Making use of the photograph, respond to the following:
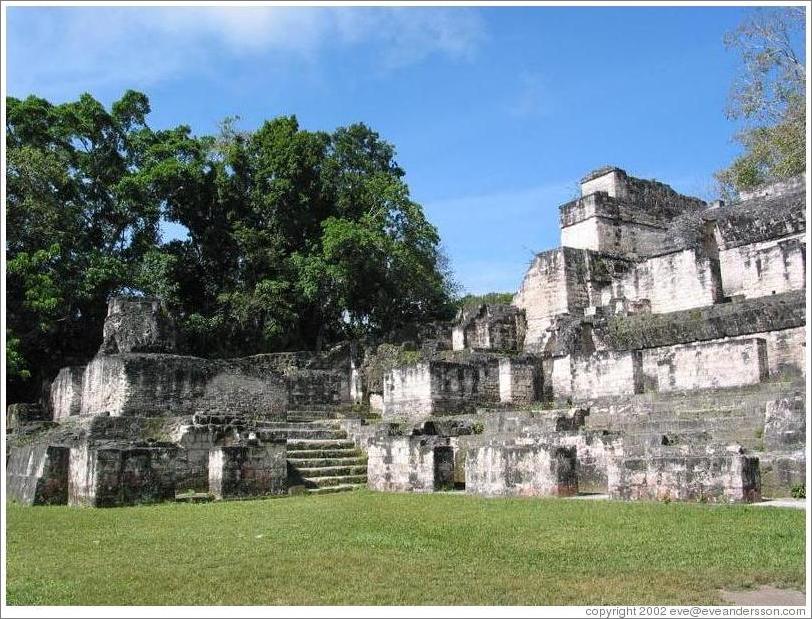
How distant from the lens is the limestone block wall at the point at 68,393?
675 inches

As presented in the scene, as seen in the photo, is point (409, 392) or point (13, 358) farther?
point (13, 358)

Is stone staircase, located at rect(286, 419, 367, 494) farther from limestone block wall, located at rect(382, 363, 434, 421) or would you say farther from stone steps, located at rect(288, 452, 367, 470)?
limestone block wall, located at rect(382, 363, 434, 421)

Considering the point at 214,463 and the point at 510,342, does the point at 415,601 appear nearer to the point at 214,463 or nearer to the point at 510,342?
the point at 214,463

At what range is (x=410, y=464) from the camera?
12.5m

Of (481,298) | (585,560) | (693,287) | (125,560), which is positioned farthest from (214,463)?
(481,298)

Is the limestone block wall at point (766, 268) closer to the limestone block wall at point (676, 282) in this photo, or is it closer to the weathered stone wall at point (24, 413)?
the limestone block wall at point (676, 282)

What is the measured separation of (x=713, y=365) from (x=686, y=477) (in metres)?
5.85

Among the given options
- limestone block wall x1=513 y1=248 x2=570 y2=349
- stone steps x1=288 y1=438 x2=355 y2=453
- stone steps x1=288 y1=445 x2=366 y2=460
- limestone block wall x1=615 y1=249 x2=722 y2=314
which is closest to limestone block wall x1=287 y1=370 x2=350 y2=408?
stone steps x1=288 y1=438 x2=355 y2=453

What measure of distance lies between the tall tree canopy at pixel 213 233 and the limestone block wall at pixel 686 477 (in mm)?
15883

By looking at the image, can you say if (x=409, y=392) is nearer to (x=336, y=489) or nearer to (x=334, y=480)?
(x=334, y=480)

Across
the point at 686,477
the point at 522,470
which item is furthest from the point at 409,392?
the point at 686,477

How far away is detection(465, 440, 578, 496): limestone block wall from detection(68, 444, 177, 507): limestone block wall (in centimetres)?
433

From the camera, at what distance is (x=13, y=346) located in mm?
19203

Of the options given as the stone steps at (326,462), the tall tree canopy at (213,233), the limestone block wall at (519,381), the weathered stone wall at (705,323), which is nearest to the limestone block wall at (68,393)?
the tall tree canopy at (213,233)
